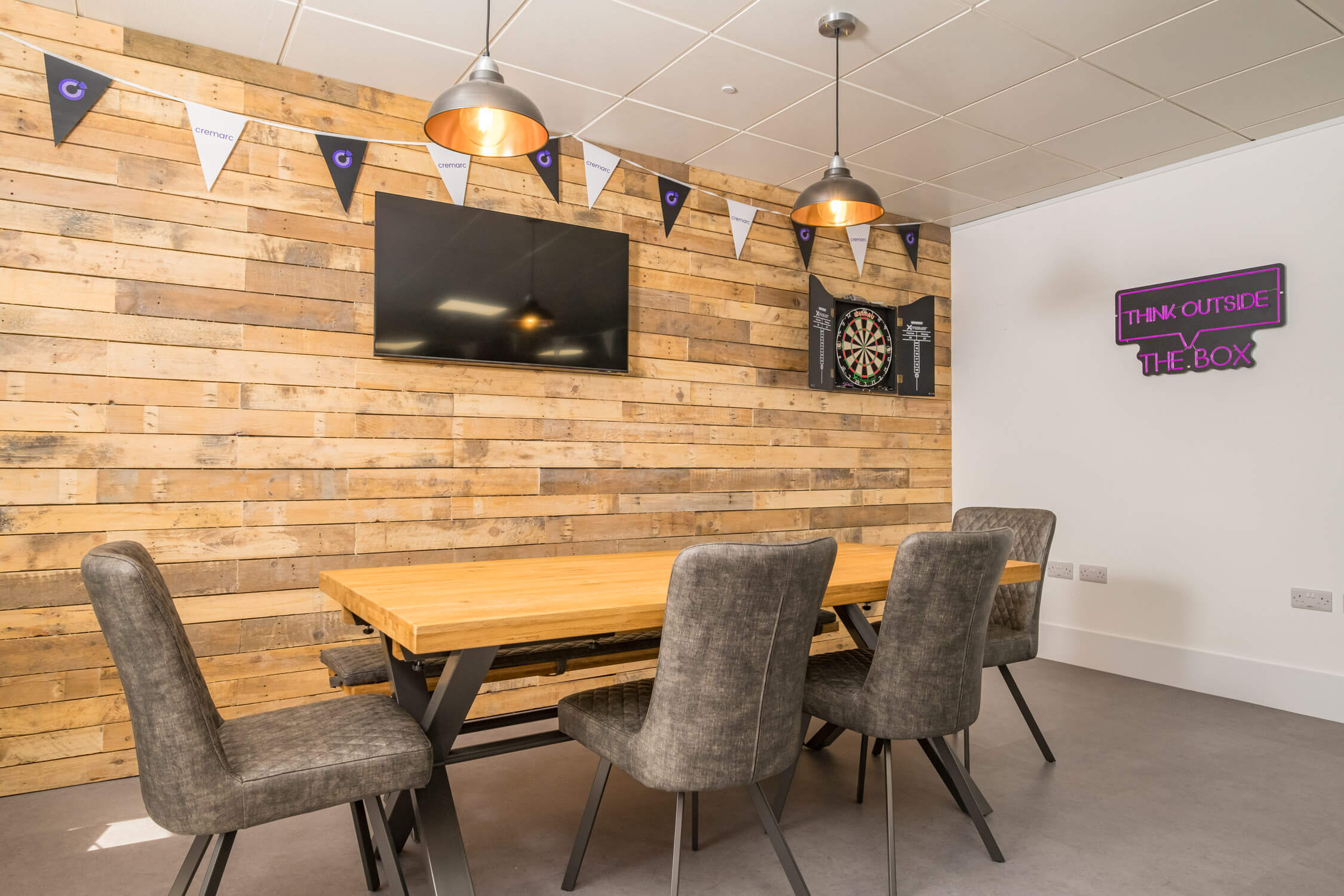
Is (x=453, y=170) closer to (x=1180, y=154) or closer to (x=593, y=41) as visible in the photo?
(x=593, y=41)

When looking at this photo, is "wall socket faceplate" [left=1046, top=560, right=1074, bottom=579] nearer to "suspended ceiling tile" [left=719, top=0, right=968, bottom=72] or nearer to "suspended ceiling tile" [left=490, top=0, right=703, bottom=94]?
"suspended ceiling tile" [left=719, top=0, right=968, bottom=72]

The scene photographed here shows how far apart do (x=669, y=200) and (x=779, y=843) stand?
306 centimetres

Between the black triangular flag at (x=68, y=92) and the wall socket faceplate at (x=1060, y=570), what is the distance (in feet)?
15.6

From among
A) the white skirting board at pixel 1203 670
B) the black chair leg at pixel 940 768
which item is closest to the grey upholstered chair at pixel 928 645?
the black chair leg at pixel 940 768

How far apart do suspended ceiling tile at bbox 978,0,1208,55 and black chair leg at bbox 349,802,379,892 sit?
3066mm

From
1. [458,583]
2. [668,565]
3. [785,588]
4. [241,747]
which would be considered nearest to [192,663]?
[241,747]

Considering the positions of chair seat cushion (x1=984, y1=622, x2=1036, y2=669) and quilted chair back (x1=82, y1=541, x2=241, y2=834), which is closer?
quilted chair back (x1=82, y1=541, x2=241, y2=834)

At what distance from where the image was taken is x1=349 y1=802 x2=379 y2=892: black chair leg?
200 cm

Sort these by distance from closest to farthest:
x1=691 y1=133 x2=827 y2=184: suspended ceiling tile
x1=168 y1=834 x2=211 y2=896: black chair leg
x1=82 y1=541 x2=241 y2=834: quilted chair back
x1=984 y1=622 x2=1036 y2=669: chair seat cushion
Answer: x1=82 y1=541 x2=241 y2=834: quilted chair back, x1=168 y1=834 x2=211 y2=896: black chair leg, x1=984 y1=622 x2=1036 y2=669: chair seat cushion, x1=691 y1=133 x2=827 y2=184: suspended ceiling tile

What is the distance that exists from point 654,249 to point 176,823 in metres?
3.12

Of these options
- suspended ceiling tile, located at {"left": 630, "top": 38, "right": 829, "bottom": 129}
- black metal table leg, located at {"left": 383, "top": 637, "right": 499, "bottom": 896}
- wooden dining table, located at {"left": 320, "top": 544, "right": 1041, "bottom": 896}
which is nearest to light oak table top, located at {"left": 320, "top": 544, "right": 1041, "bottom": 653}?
wooden dining table, located at {"left": 320, "top": 544, "right": 1041, "bottom": 896}

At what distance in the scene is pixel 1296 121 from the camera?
3559mm

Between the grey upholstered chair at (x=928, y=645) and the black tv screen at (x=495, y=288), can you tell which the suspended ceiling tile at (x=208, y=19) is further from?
the grey upholstered chair at (x=928, y=645)

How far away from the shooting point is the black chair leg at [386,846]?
1664 mm
